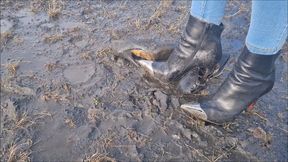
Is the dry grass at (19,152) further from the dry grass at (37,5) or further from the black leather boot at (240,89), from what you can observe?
the dry grass at (37,5)

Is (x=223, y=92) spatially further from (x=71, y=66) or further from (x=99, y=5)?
(x=99, y=5)

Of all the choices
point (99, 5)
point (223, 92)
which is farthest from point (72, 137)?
point (99, 5)

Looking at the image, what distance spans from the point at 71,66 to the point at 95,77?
23cm

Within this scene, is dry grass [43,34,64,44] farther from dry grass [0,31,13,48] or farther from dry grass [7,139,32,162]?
dry grass [7,139,32,162]

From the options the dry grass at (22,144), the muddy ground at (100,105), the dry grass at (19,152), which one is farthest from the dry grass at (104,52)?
the dry grass at (19,152)

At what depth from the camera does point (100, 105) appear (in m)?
2.12

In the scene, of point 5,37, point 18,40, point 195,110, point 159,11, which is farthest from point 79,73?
point 159,11

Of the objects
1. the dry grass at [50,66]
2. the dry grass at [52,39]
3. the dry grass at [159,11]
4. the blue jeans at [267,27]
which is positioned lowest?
the dry grass at [50,66]

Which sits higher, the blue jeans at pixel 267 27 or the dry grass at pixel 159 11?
the blue jeans at pixel 267 27

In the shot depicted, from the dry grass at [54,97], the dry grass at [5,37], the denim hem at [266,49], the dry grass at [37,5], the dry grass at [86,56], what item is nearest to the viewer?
the denim hem at [266,49]

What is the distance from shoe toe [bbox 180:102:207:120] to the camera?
1918 millimetres

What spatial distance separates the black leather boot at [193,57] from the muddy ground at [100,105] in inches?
5.0

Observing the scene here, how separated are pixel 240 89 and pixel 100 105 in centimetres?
86

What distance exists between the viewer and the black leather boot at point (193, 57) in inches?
78.1
